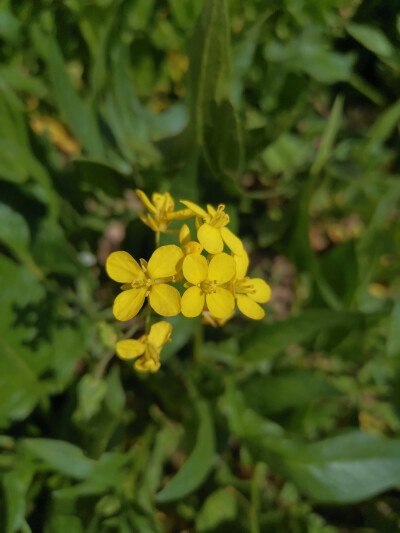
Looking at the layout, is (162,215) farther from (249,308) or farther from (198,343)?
(198,343)

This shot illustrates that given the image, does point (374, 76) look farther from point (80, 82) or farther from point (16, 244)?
point (16, 244)

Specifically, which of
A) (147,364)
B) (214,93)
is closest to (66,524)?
(147,364)

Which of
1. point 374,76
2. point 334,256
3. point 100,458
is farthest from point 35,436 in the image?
point 374,76

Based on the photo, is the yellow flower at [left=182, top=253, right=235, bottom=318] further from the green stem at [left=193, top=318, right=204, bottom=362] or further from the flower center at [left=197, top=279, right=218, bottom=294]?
the green stem at [left=193, top=318, right=204, bottom=362]

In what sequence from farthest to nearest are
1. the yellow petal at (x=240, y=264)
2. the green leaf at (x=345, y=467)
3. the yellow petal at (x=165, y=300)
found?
1. the green leaf at (x=345, y=467)
2. the yellow petal at (x=240, y=264)
3. the yellow petal at (x=165, y=300)

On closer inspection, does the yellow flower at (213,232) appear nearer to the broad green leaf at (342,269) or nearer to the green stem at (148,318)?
the green stem at (148,318)

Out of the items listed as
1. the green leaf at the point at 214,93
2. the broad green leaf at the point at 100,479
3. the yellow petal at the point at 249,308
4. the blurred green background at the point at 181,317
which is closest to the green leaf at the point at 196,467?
the blurred green background at the point at 181,317
